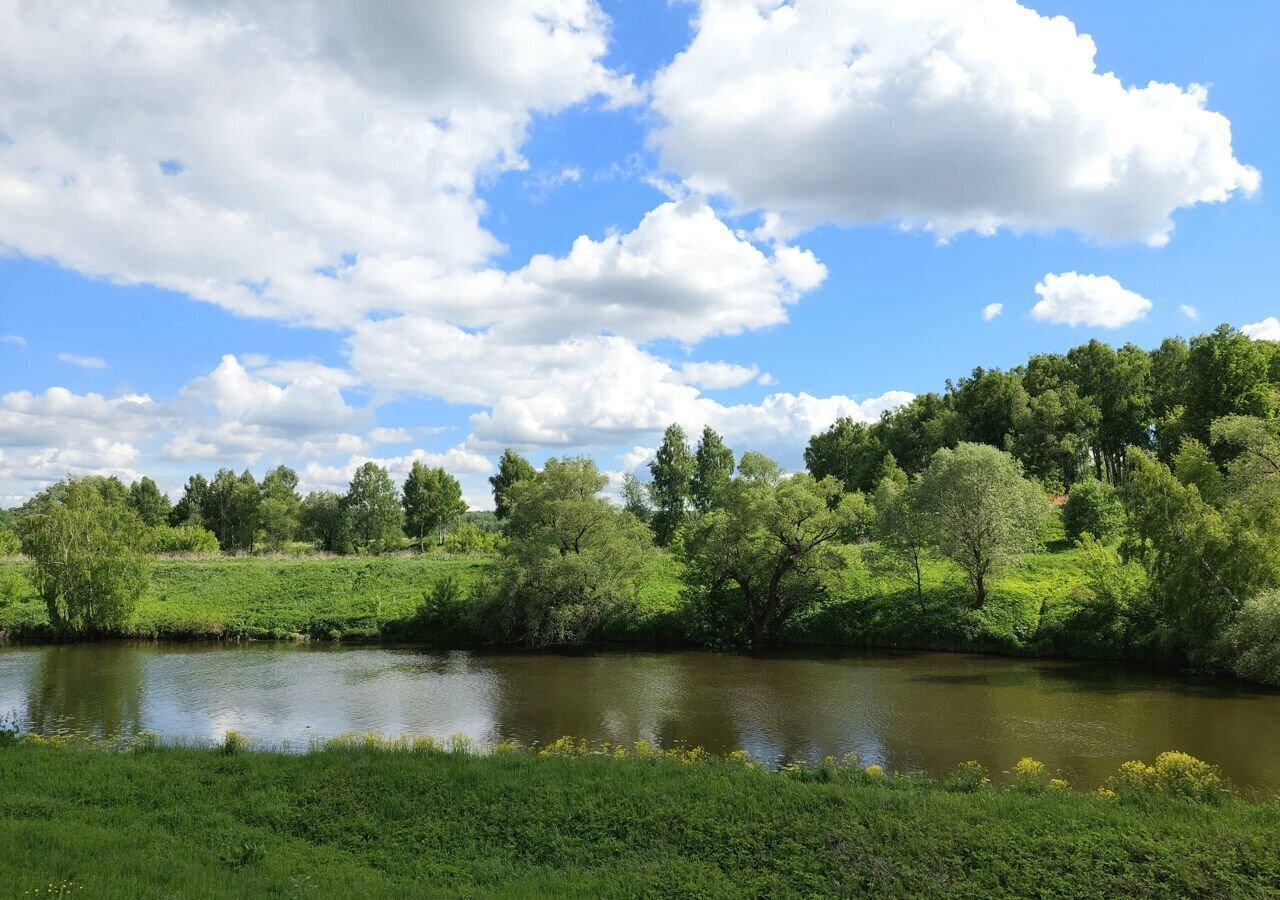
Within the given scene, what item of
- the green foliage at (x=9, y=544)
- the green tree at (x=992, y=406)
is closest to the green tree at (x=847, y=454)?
the green tree at (x=992, y=406)

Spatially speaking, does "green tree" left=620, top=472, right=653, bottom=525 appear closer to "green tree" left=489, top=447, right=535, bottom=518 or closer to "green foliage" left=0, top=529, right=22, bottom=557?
"green tree" left=489, top=447, right=535, bottom=518

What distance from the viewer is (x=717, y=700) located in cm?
2877

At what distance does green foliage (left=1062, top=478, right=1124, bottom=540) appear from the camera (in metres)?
48.3

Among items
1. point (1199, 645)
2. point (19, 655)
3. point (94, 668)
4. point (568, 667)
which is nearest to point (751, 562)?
point (568, 667)

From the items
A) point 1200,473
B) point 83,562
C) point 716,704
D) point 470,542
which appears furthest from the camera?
point 470,542

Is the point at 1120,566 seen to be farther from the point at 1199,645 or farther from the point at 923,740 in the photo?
the point at 923,740

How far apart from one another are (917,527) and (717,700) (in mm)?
18029

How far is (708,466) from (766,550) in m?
32.7

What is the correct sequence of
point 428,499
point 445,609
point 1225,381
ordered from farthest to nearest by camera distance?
point 428,499 < point 1225,381 < point 445,609

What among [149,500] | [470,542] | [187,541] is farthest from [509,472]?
[149,500]

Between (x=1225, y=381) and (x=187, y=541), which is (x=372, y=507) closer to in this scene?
(x=187, y=541)

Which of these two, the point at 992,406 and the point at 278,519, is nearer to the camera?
the point at 992,406

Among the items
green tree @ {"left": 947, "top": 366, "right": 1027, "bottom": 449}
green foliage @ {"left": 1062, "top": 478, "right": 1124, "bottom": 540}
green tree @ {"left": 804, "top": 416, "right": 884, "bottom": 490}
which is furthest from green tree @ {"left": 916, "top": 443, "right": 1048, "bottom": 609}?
green tree @ {"left": 804, "top": 416, "right": 884, "bottom": 490}

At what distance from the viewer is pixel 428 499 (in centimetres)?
8969
